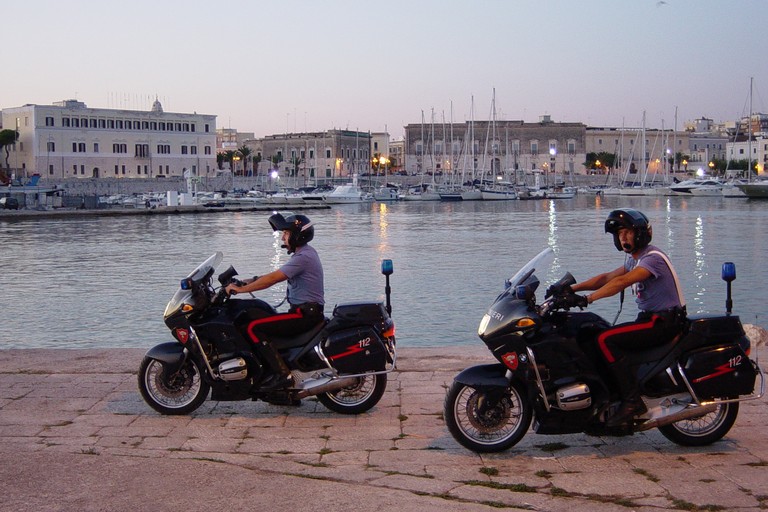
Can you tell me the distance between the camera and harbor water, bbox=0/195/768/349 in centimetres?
1908

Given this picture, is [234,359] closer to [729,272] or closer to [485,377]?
[485,377]

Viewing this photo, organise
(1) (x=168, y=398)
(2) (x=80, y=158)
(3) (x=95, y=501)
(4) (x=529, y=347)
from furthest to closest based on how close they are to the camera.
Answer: (2) (x=80, y=158)
(1) (x=168, y=398)
(4) (x=529, y=347)
(3) (x=95, y=501)

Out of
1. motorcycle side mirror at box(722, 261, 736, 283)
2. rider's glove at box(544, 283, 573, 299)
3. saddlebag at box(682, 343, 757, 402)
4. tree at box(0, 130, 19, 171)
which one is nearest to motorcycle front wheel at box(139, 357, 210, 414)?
rider's glove at box(544, 283, 573, 299)

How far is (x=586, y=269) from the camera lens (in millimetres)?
30469

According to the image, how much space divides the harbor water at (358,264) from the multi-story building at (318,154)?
7850 cm

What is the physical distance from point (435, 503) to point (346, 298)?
1794cm

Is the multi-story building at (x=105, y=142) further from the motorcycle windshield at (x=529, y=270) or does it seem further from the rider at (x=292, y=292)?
the motorcycle windshield at (x=529, y=270)

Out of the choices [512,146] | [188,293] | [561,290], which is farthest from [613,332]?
[512,146]

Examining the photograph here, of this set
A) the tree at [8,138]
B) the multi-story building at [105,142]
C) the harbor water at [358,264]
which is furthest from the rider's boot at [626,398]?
the tree at [8,138]

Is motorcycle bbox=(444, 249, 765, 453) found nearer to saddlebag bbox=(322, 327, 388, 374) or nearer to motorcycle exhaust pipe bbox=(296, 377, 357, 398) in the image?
saddlebag bbox=(322, 327, 388, 374)

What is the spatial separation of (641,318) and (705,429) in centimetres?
88

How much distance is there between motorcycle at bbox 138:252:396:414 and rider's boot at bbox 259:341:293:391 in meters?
0.04

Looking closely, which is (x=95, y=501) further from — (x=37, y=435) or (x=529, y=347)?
(x=529, y=347)

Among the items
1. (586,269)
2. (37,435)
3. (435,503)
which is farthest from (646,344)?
(586,269)
